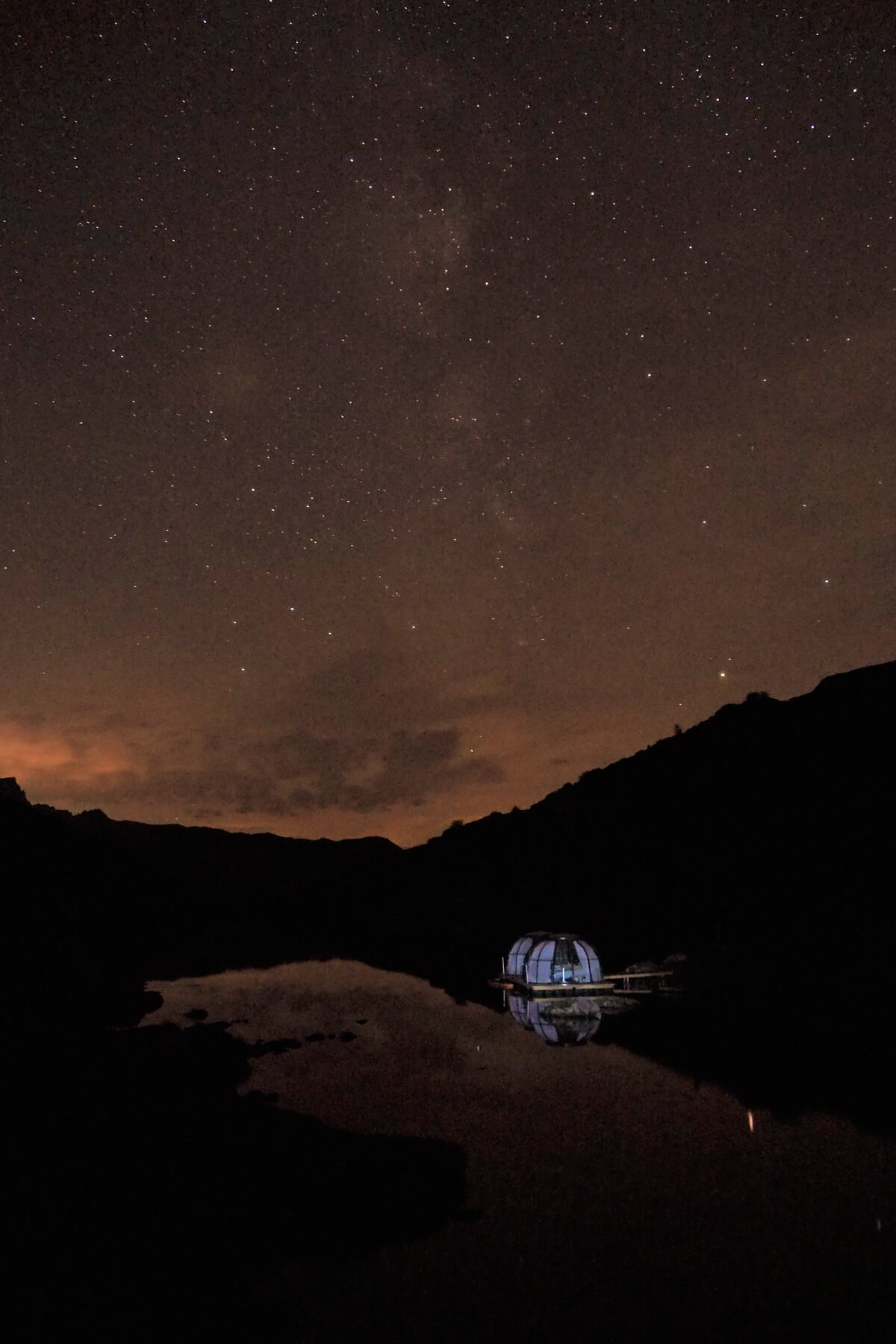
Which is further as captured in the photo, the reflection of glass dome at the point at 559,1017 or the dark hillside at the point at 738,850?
the dark hillside at the point at 738,850

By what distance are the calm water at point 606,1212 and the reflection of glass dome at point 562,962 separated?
36.6ft

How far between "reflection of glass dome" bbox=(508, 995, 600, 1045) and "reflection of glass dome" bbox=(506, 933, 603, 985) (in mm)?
967

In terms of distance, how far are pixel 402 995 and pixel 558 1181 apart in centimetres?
3233

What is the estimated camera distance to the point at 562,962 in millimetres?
39781

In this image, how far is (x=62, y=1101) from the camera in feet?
71.4

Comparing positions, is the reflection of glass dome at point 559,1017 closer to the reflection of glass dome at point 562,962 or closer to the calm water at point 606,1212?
the reflection of glass dome at point 562,962

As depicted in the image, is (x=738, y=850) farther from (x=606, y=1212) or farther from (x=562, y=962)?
(x=606, y=1212)

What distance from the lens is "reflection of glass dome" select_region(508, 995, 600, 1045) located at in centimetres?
3108

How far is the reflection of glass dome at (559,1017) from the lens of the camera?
31.1 m

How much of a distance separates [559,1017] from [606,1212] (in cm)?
2031

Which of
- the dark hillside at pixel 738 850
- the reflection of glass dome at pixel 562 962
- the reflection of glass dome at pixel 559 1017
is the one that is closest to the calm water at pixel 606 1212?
the reflection of glass dome at pixel 559 1017

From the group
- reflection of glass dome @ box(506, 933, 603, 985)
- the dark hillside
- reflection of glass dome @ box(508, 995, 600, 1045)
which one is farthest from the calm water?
the dark hillside

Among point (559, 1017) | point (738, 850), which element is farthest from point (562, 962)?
point (738, 850)

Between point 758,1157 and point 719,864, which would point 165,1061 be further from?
point 719,864
